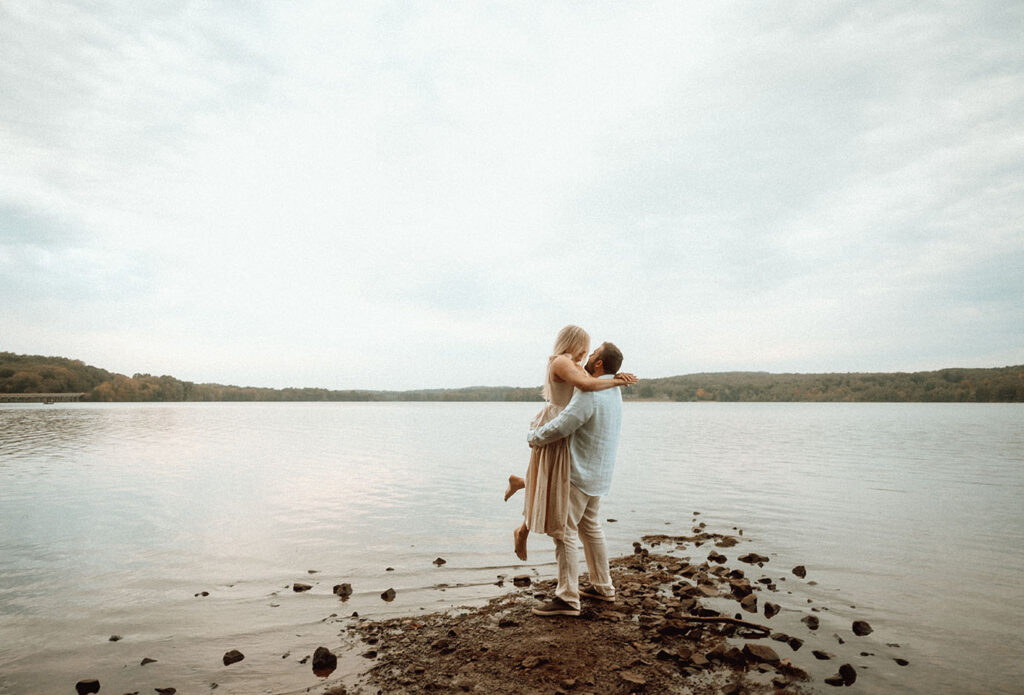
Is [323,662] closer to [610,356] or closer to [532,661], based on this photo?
[532,661]

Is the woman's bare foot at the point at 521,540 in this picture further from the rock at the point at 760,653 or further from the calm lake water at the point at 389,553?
the rock at the point at 760,653

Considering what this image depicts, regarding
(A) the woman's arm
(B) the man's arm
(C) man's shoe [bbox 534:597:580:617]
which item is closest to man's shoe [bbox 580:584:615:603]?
(C) man's shoe [bbox 534:597:580:617]

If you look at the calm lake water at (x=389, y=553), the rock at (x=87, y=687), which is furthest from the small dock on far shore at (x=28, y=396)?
the rock at (x=87, y=687)

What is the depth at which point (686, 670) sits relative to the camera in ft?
17.4

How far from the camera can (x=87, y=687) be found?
5477 mm

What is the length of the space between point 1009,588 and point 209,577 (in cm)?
1280

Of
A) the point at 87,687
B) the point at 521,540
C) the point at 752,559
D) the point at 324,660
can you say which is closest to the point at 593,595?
the point at 521,540

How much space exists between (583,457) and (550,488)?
526 millimetres

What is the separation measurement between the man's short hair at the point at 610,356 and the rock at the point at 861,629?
4.11 meters

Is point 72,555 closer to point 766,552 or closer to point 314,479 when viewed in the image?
point 314,479

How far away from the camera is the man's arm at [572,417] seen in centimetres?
624

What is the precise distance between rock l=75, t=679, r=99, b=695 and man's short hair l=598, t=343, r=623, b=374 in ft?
20.3

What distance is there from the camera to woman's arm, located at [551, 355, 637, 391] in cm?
616

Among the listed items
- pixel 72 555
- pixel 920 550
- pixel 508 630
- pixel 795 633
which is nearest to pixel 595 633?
pixel 508 630
